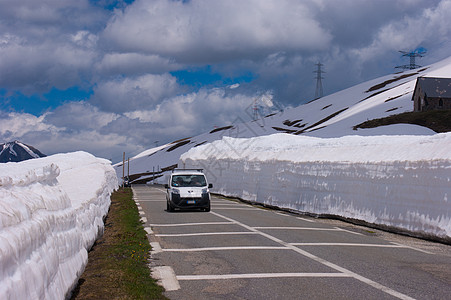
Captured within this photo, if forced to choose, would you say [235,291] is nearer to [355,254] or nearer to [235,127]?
[355,254]

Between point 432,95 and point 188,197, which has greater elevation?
point 432,95

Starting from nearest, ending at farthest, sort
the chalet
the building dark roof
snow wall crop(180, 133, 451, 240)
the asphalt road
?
the asphalt road → snow wall crop(180, 133, 451, 240) → the chalet → the building dark roof

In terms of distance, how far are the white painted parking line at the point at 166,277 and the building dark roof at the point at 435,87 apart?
78116 mm

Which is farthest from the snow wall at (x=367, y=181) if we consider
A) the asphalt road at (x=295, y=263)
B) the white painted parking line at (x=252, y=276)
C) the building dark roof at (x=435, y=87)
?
the building dark roof at (x=435, y=87)

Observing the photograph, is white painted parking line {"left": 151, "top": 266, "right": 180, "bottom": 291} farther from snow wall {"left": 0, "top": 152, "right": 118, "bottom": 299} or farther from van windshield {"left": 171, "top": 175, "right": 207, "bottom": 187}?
van windshield {"left": 171, "top": 175, "right": 207, "bottom": 187}

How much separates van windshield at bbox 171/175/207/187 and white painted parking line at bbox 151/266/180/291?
1348 cm

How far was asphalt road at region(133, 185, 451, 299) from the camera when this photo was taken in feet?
22.9

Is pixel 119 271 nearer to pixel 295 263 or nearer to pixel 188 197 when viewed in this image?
pixel 295 263

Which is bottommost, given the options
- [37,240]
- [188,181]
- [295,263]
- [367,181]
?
[295,263]

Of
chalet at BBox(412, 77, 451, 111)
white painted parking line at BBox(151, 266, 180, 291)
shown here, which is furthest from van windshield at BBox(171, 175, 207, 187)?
chalet at BBox(412, 77, 451, 111)

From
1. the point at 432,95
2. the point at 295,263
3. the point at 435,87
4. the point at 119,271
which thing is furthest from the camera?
the point at 435,87

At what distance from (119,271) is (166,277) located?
87cm

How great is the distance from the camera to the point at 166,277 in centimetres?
796

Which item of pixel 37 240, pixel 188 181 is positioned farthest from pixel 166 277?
pixel 188 181
